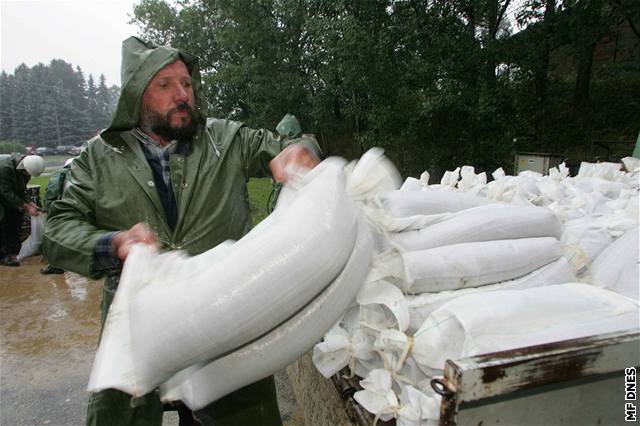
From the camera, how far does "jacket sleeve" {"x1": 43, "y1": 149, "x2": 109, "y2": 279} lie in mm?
1693

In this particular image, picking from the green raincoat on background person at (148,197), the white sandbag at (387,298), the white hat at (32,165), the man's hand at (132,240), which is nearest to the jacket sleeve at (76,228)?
the green raincoat on background person at (148,197)

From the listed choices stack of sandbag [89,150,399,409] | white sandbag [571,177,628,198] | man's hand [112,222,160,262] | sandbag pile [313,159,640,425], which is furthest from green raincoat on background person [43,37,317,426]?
white sandbag [571,177,628,198]

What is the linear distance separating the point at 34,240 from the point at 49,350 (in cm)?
410

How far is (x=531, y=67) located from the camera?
32.6 feet

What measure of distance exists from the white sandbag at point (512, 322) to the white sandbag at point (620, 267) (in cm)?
24

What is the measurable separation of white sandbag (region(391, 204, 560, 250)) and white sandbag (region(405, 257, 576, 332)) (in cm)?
18

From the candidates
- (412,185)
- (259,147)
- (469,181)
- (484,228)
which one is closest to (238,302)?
(484,228)

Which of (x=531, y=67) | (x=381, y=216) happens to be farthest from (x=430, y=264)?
(x=531, y=67)

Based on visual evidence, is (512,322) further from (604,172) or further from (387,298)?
(604,172)

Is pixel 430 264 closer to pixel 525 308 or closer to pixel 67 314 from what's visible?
pixel 525 308

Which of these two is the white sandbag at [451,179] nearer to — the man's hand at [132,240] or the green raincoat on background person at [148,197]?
the green raincoat on background person at [148,197]

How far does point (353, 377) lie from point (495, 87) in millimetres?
9992

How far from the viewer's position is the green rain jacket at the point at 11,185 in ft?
23.2

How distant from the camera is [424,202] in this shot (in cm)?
198
